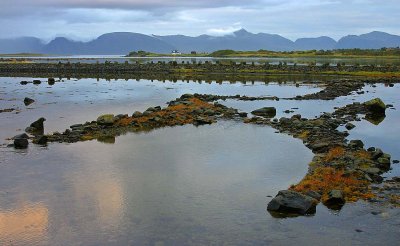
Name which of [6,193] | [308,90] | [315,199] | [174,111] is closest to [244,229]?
[315,199]

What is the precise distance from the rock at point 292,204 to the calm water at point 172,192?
0.54 m

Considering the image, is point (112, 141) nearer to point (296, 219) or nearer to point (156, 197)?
point (156, 197)

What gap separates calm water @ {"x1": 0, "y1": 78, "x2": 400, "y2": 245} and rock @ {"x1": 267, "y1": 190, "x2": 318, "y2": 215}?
54 centimetres

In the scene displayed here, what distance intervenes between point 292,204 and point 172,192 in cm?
624

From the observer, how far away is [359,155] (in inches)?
1091

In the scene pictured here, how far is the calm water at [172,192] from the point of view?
17.3 metres

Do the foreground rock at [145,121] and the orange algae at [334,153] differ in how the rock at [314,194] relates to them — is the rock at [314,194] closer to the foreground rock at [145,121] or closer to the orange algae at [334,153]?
the orange algae at [334,153]

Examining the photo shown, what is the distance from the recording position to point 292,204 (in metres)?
19.7

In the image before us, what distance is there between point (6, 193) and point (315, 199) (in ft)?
51.8

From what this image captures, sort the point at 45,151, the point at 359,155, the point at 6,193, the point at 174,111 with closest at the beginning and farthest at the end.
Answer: the point at 6,193 < the point at 359,155 < the point at 45,151 < the point at 174,111

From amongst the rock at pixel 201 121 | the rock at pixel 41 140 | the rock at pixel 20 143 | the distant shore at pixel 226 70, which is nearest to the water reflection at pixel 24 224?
the rock at pixel 20 143

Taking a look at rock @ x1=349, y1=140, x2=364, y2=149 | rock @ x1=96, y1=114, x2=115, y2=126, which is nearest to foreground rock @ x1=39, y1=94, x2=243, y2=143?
rock @ x1=96, y1=114, x2=115, y2=126

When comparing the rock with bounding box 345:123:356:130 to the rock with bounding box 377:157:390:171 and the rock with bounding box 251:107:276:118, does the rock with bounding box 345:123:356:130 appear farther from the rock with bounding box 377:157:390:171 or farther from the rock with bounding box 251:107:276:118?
the rock with bounding box 377:157:390:171

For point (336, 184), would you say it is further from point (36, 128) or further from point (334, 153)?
point (36, 128)
